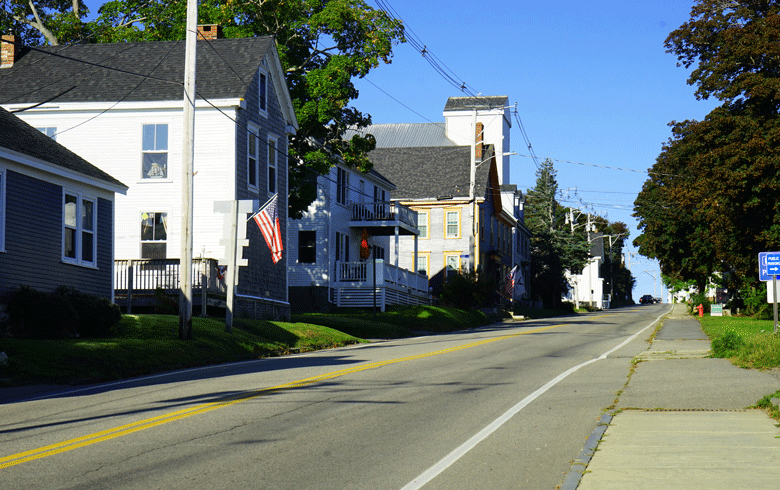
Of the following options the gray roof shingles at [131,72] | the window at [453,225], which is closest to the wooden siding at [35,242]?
the gray roof shingles at [131,72]

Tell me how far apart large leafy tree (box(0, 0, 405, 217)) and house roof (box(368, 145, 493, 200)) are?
19590 millimetres

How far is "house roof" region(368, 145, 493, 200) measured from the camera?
57.8 m

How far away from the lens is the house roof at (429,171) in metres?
57.8

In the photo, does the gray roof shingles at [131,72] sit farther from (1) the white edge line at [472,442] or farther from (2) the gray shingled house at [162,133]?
(1) the white edge line at [472,442]

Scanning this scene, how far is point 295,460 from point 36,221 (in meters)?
15.2

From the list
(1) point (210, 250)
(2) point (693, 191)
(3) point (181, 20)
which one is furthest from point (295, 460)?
(2) point (693, 191)

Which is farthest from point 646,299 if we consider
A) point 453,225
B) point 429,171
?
point 453,225

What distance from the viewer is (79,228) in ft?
75.8

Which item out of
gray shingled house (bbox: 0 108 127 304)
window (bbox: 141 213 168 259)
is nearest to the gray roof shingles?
window (bbox: 141 213 168 259)

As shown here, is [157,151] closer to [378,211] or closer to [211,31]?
[211,31]

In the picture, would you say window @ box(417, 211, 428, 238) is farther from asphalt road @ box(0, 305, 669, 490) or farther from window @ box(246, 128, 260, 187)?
asphalt road @ box(0, 305, 669, 490)

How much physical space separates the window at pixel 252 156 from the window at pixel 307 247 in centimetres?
1069

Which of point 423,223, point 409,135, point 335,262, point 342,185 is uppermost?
point 409,135

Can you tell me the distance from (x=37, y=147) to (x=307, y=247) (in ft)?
69.2
